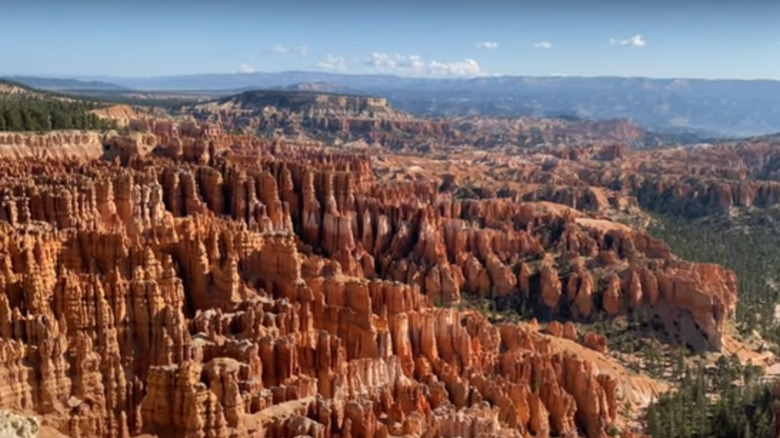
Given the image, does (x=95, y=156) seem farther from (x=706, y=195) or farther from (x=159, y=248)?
(x=706, y=195)

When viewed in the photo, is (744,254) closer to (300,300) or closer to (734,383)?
(734,383)

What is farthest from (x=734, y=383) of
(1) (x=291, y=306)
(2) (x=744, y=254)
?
(2) (x=744, y=254)

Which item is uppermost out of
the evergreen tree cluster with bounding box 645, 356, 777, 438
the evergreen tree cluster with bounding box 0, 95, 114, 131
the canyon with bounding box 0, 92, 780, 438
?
the evergreen tree cluster with bounding box 0, 95, 114, 131

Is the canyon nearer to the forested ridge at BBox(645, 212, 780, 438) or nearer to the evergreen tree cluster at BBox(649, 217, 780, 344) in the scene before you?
the forested ridge at BBox(645, 212, 780, 438)

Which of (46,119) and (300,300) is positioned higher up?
(46,119)

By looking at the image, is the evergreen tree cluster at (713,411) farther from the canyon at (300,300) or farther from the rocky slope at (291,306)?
the rocky slope at (291,306)

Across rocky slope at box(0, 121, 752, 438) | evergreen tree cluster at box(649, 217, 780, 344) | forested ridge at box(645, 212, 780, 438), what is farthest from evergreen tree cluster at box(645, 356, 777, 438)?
evergreen tree cluster at box(649, 217, 780, 344)

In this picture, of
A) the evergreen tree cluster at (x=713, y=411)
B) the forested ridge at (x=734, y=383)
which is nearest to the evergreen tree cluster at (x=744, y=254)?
the forested ridge at (x=734, y=383)
